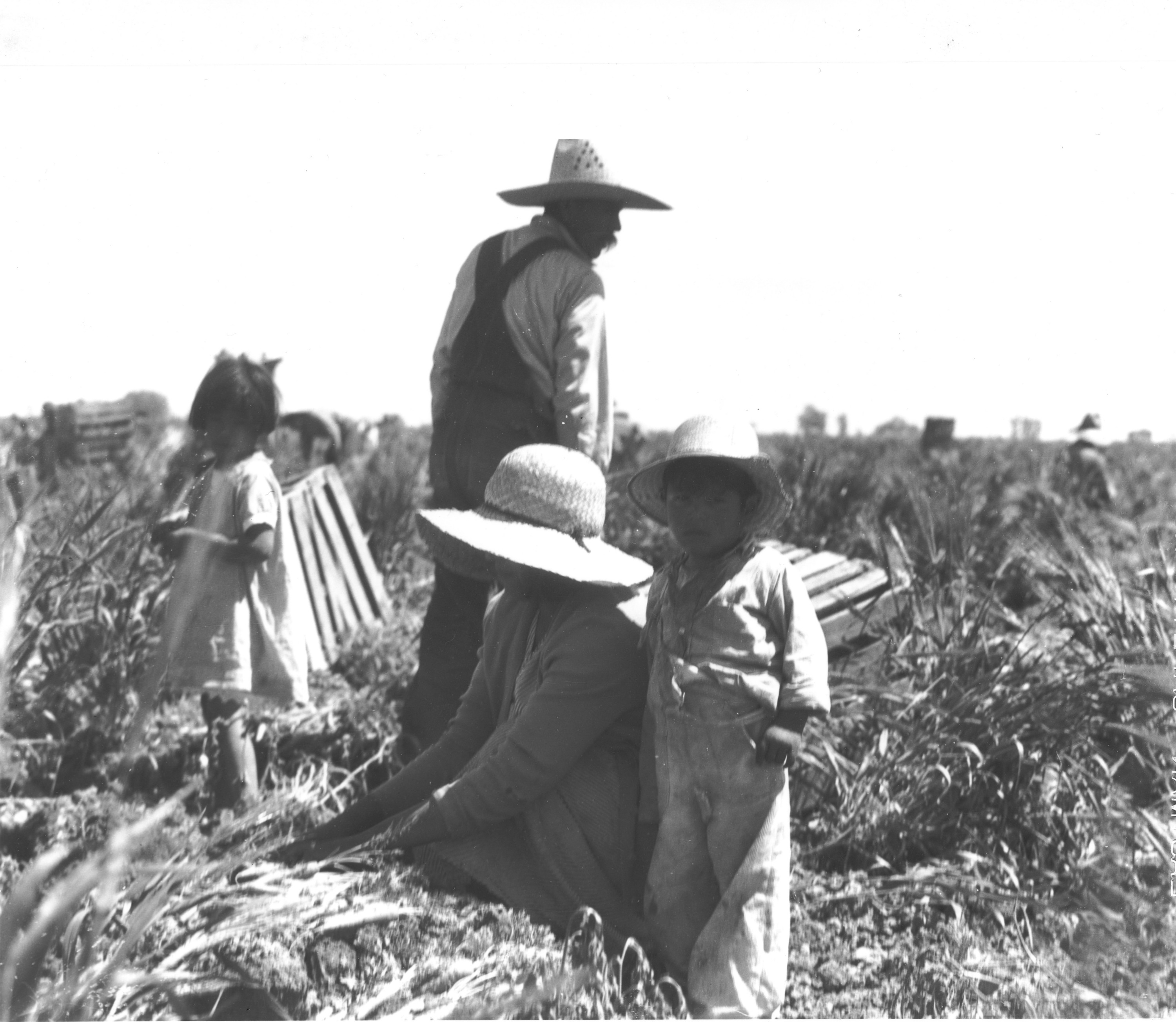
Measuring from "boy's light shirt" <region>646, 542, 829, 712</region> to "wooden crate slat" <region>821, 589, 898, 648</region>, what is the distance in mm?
1638

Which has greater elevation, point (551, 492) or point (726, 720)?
point (551, 492)

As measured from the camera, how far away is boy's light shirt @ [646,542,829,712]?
7.75 ft

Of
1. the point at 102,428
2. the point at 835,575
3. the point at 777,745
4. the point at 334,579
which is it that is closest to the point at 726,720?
the point at 777,745

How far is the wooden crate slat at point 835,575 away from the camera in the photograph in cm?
428

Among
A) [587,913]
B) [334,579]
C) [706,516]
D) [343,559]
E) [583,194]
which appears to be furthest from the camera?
[343,559]

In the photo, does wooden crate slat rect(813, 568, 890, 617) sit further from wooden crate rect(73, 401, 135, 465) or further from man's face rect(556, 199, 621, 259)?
wooden crate rect(73, 401, 135, 465)

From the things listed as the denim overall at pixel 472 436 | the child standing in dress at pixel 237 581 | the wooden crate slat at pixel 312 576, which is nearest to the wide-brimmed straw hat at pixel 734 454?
the denim overall at pixel 472 436

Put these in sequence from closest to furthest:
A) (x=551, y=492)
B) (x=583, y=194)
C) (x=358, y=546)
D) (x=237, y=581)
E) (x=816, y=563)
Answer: (x=551, y=492), (x=237, y=581), (x=583, y=194), (x=816, y=563), (x=358, y=546)

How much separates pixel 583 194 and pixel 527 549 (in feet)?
5.12

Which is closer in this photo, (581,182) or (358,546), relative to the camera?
(581,182)

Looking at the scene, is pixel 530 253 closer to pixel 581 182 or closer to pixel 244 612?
pixel 581 182

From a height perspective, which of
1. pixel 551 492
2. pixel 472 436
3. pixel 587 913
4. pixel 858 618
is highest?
pixel 472 436

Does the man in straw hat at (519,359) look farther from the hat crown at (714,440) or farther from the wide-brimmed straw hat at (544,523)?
the hat crown at (714,440)

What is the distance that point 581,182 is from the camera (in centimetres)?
368
